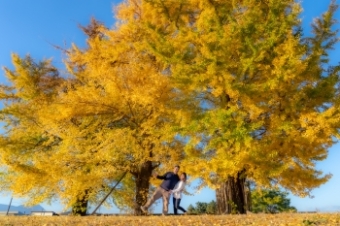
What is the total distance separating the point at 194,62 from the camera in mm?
10367

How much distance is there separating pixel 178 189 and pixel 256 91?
339cm

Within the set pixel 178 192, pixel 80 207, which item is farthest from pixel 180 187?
pixel 80 207

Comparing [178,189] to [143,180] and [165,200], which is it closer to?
[165,200]

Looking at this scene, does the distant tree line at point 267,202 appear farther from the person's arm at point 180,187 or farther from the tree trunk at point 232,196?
the person's arm at point 180,187

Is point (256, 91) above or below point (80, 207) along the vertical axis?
above

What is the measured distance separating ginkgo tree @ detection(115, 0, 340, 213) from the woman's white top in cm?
53

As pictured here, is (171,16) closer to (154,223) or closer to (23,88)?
(23,88)

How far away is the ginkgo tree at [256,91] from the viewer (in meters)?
9.22

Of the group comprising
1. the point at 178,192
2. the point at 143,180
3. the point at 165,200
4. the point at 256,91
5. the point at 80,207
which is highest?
the point at 256,91

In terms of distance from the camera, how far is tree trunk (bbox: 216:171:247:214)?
1112cm

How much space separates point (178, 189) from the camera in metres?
9.63

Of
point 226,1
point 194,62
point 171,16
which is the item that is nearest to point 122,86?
point 194,62

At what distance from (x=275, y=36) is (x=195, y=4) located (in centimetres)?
355

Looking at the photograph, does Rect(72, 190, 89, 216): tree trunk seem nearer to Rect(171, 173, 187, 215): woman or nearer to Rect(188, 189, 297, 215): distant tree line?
Rect(171, 173, 187, 215): woman
